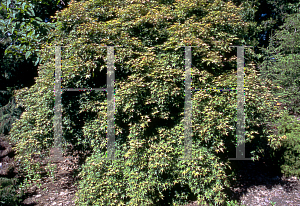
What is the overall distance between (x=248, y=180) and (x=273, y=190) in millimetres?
599

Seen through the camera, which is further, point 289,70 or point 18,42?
point 289,70

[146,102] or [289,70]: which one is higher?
[289,70]

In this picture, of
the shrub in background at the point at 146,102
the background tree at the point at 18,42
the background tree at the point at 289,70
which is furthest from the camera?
the background tree at the point at 289,70

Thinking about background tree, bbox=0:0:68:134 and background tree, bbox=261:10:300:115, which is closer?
background tree, bbox=0:0:68:134

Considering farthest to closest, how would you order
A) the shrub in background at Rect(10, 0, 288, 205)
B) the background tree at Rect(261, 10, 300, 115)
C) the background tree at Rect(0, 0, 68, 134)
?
1. the background tree at Rect(261, 10, 300, 115)
2. the background tree at Rect(0, 0, 68, 134)
3. the shrub in background at Rect(10, 0, 288, 205)

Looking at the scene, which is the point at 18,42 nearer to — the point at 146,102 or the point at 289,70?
the point at 146,102

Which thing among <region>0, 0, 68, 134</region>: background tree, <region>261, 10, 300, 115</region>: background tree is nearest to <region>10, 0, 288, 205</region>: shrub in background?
<region>0, 0, 68, 134</region>: background tree

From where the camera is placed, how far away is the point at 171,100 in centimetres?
353

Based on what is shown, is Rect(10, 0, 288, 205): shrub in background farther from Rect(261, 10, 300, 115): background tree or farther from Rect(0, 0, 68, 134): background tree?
Rect(261, 10, 300, 115): background tree

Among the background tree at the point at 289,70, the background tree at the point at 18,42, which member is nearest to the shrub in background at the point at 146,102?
the background tree at the point at 18,42

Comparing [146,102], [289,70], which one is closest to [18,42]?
[146,102]

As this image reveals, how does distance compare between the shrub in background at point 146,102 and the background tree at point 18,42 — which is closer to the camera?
the shrub in background at point 146,102

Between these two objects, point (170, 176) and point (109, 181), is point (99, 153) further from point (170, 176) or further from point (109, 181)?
point (170, 176)

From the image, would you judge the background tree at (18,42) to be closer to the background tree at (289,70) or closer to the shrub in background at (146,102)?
the shrub in background at (146,102)
